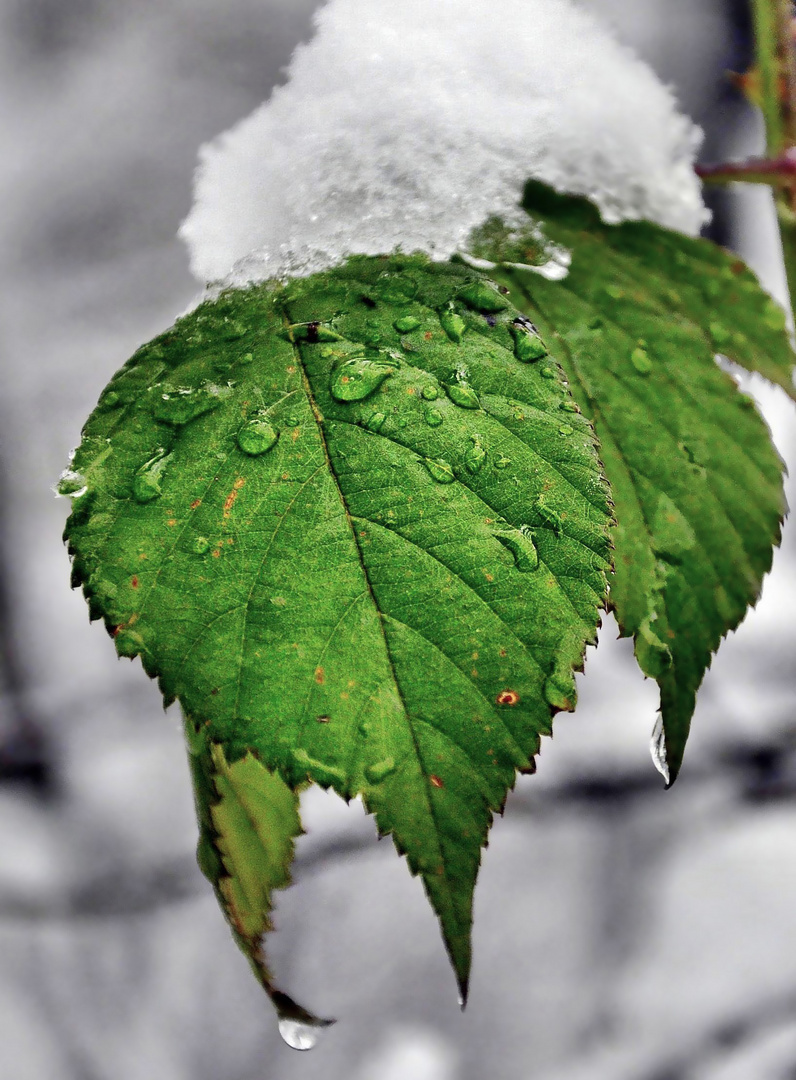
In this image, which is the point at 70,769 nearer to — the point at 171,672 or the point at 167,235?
the point at 167,235

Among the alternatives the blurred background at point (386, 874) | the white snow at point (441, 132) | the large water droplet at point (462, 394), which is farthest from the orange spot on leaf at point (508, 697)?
the blurred background at point (386, 874)

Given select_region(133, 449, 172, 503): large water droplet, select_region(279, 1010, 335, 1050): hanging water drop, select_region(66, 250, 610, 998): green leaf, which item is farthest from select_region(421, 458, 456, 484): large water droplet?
select_region(279, 1010, 335, 1050): hanging water drop

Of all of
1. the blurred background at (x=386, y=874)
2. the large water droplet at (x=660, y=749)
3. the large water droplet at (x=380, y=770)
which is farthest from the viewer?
the blurred background at (x=386, y=874)

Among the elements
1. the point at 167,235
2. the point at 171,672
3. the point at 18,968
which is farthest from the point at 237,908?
the point at 18,968

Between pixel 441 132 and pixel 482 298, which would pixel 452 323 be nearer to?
pixel 482 298

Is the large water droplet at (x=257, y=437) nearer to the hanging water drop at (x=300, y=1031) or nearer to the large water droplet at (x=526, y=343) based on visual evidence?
the large water droplet at (x=526, y=343)

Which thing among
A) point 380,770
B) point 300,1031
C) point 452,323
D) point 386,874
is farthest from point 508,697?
point 386,874
